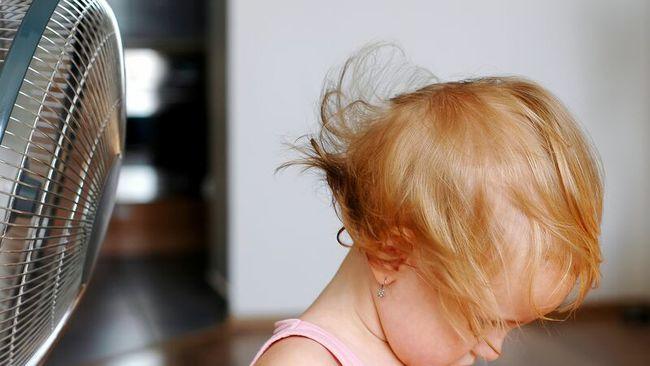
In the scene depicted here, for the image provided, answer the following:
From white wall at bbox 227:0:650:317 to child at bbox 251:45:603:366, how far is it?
1.82 m

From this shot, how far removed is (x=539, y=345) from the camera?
2744mm

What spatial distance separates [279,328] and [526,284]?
27cm

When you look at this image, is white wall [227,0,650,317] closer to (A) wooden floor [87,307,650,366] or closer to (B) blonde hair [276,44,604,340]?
(A) wooden floor [87,307,650,366]

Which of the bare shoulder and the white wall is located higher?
the white wall

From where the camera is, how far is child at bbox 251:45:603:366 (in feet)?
2.86

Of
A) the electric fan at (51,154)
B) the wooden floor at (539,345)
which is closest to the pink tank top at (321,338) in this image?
the electric fan at (51,154)

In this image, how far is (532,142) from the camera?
894 millimetres

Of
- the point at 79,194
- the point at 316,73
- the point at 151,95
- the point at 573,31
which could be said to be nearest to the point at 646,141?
the point at 573,31

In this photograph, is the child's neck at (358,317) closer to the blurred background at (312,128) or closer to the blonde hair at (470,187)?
the blonde hair at (470,187)

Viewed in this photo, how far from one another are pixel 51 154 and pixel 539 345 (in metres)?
2.26

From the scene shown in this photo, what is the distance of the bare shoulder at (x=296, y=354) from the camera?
0.93 meters

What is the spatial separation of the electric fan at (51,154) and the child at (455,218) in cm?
22

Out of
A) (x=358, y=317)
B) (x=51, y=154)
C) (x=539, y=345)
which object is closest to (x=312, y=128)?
(x=539, y=345)

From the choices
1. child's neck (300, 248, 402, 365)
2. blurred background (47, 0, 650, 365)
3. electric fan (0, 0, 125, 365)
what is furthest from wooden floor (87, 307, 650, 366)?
electric fan (0, 0, 125, 365)
